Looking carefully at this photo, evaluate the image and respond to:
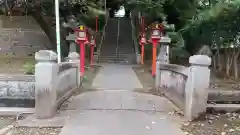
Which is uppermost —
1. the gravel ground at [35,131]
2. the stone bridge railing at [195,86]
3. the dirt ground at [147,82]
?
the stone bridge railing at [195,86]

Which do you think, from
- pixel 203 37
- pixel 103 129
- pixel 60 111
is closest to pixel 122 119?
pixel 103 129

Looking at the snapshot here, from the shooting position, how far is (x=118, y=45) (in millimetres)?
27781

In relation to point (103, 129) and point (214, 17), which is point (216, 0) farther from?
point (103, 129)

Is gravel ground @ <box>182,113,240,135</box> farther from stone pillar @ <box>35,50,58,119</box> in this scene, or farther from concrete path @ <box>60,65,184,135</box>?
stone pillar @ <box>35,50,58,119</box>

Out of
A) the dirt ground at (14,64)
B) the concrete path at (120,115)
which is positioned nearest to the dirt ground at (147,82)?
the concrete path at (120,115)

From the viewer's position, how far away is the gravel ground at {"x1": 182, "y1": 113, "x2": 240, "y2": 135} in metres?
6.00

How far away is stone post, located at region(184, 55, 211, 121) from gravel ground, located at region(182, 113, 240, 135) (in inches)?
9.5

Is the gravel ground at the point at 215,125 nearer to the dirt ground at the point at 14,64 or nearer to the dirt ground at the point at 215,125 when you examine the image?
the dirt ground at the point at 215,125

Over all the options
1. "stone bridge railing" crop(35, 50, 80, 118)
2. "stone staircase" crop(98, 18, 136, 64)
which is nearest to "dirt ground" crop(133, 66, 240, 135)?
"stone bridge railing" crop(35, 50, 80, 118)

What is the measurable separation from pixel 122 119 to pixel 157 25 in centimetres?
915

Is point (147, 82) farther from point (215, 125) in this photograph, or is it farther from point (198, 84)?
point (215, 125)

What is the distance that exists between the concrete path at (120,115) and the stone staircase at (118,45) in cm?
1512

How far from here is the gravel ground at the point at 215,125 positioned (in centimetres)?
600

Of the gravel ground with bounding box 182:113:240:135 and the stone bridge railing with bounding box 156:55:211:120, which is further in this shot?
the stone bridge railing with bounding box 156:55:211:120
